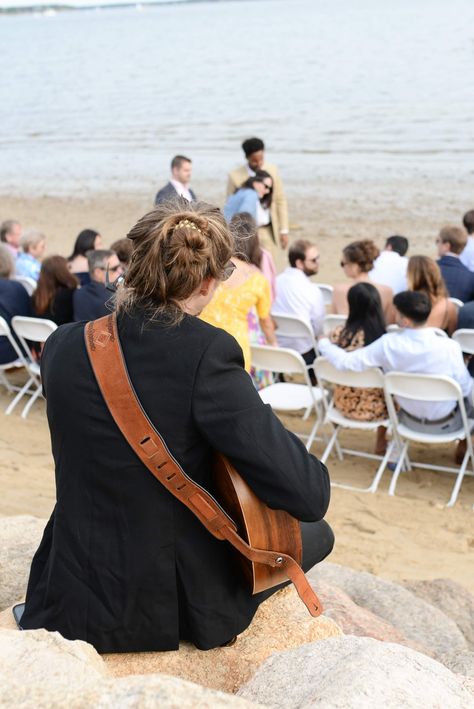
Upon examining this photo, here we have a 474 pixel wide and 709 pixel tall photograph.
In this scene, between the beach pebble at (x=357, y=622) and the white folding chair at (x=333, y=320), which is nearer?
the beach pebble at (x=357, y=622)

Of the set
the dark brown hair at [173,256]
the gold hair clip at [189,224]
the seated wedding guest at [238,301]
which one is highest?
the gold hair clip at [189,224]

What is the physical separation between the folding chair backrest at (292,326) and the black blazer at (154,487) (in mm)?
4582

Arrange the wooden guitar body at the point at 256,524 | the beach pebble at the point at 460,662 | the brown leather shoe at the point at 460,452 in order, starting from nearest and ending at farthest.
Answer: the wooden guitar body at the point at 256,524 < the beach pebble at the point at 460,662 < the brown leather shoe at the point at 460,452

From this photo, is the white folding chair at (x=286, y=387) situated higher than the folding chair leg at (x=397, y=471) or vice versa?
the white folding chair at (x=286, y=387)

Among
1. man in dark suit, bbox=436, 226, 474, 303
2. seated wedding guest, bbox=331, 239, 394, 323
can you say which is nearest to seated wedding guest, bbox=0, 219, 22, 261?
seated wedding guest, bbox=331, 239, 394, 323

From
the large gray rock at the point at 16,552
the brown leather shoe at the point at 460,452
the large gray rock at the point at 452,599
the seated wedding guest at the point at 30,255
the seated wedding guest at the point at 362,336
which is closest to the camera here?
the large gray rock at the point at 16,552

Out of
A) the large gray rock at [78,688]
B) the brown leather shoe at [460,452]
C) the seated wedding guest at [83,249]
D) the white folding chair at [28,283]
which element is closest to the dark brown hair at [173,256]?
the large gray rock at [78,688]

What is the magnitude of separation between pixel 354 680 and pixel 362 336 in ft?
14.2

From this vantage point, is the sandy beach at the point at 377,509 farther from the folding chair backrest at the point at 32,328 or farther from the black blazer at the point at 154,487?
the black blazer at the point at 154,487

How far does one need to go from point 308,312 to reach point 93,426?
5.21 meters

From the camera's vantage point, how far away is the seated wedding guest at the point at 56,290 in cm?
732

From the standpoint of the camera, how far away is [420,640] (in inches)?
144

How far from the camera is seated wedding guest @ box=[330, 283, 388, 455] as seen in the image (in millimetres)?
6285

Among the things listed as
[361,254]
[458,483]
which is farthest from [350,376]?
[361,254]
